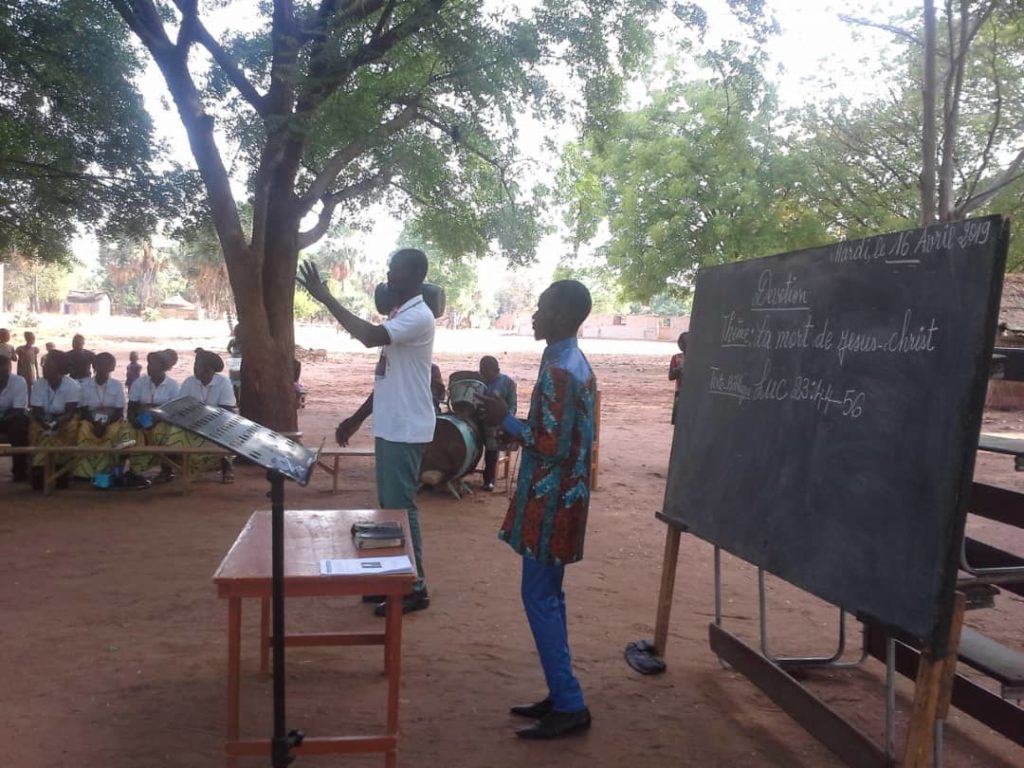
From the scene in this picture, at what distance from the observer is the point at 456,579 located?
6.20m

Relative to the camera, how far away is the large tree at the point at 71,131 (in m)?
9.73

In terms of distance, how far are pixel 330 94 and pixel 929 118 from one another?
7413mm

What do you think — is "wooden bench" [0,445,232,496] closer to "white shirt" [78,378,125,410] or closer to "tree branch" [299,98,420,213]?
"white shirt" [78,378,125,410]

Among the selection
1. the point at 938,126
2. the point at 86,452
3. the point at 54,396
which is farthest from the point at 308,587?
the point at 938,126

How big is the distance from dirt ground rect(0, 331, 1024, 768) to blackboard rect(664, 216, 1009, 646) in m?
0.90

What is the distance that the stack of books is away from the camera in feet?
11.4

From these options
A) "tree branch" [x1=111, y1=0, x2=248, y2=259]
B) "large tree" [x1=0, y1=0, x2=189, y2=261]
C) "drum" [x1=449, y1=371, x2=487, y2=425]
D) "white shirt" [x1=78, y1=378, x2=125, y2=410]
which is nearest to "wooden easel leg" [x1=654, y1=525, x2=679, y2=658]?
"drum" [x1=449, y1=371, x2=487, y2=425]

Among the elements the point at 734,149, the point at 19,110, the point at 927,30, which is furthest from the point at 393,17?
the point at 734,149

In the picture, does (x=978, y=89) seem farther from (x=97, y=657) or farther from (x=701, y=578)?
(x=97, y=657)

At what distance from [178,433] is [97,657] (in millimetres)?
4810

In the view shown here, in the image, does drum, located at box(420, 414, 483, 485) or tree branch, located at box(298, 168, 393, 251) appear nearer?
drum, located at box(420, 414, 483, 485)

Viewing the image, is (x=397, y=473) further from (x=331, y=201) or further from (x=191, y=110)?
(x=331, y=201)

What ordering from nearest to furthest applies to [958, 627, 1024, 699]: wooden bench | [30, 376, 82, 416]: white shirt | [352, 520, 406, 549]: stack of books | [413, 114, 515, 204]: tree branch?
[958, 627, 1024, 699]: wooden bench → [352, 520, 406, 549]: stack of books → [30, 376, 82, 416]: white shirt → [413, 114, 515, 204]: tree branch

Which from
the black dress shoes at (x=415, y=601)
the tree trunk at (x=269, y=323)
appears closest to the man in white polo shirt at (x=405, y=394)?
the black dress shoes at (x=415, y=601)
